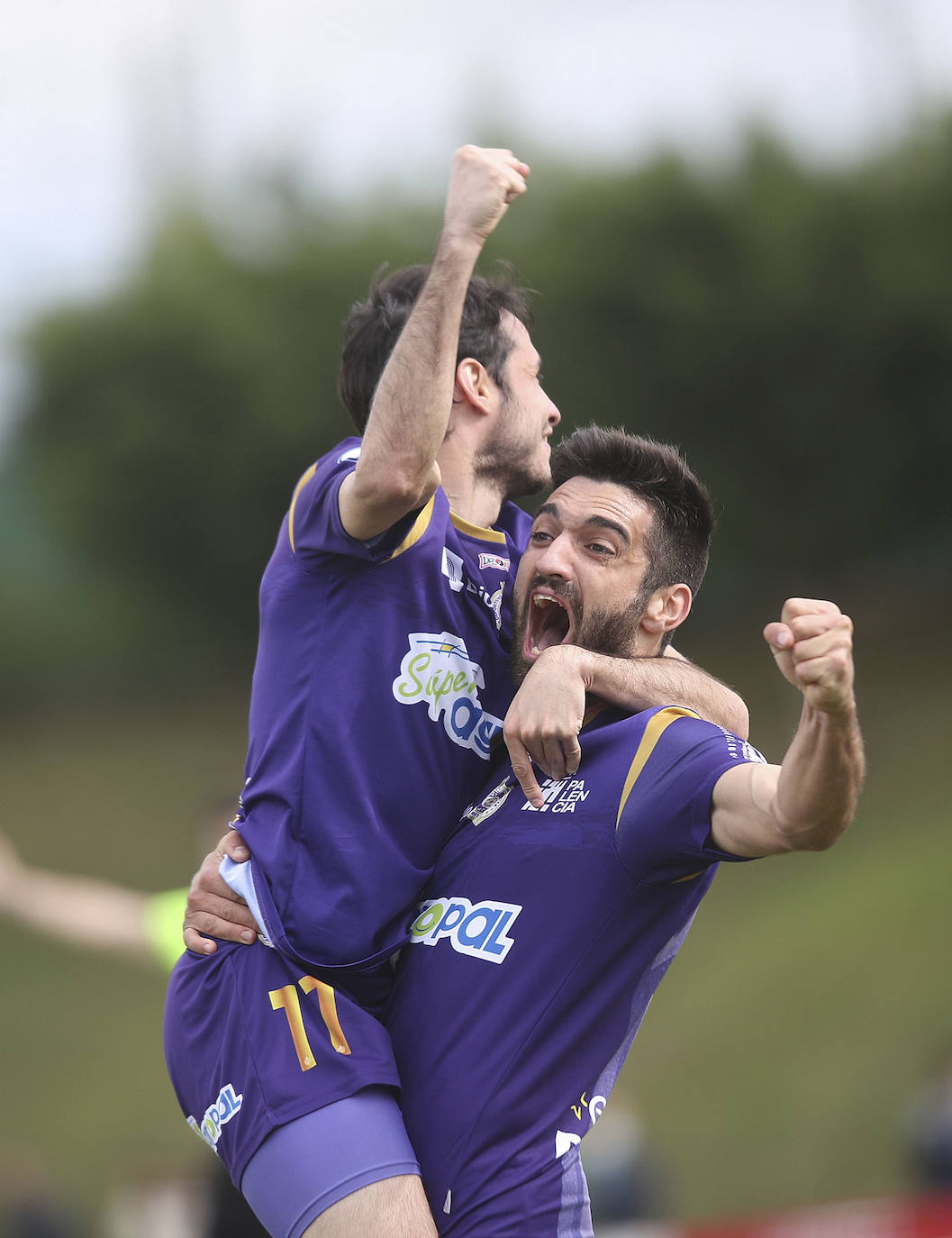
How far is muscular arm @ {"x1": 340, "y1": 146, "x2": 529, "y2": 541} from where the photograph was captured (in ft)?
11.7

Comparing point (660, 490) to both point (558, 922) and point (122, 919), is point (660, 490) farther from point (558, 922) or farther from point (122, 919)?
point (122, 919)

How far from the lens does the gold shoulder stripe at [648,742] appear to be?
3645 millimetres

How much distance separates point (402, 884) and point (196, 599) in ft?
58.6

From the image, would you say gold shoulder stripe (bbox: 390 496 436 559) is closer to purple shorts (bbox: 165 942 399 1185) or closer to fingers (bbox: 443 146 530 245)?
fingers (bbox: 443 146 530 245)

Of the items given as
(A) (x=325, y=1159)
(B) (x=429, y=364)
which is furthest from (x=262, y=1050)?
(B) (x=429, y=364)

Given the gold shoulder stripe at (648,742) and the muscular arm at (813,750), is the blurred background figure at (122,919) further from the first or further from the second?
the muscular arm at (813,750)

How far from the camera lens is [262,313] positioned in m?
20.6

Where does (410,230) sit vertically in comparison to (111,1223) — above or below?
above

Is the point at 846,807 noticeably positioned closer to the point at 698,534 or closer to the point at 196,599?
the point at 698,534

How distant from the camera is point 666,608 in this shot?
13.9 feet

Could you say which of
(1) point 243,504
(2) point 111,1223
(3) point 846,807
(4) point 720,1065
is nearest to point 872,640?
(4) point 720,1065

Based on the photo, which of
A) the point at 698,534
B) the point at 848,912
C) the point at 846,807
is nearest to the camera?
the point at 846,807

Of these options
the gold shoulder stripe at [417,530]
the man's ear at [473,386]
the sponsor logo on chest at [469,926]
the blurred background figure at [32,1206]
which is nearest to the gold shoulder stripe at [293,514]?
the gold shoulder stripe at [417,530]

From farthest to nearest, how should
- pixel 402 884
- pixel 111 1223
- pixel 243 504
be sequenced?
pixel 243 504, pixel 111 1223, pixel 402 884
